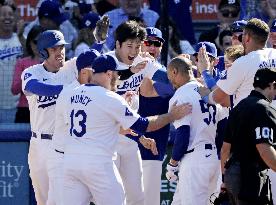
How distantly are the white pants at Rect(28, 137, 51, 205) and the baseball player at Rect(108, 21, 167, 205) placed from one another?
0.71 m

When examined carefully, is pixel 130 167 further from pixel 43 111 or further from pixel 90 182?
pixel 90 182

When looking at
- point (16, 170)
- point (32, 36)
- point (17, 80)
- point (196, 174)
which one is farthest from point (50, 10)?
point (196, 174)

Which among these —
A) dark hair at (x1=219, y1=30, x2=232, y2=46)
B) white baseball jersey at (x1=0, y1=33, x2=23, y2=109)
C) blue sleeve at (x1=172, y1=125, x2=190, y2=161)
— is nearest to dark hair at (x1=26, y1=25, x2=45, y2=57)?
white baseball jersey at (x1=0, y1=33, x2=23, y2=109)

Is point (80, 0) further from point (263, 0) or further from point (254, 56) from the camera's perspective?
point (254, 56)

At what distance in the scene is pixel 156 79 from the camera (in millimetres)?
9219

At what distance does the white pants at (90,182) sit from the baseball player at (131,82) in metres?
1.26

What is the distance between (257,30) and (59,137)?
80.0 inches

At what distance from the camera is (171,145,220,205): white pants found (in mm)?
8312

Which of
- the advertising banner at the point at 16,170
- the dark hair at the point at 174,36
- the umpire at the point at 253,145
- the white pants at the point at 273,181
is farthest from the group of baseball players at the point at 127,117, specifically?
the dark hair at the point at 174,36

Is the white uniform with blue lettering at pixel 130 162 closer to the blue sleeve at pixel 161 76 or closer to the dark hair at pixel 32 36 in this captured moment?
the blue sleeve at pixel 161 76

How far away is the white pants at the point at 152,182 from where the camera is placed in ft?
30.5

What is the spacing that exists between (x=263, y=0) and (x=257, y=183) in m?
4.83

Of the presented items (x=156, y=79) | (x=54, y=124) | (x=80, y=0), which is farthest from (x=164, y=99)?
(x=80, y=0)

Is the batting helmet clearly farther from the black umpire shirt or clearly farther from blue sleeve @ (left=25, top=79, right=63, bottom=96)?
the black umpire shirt
